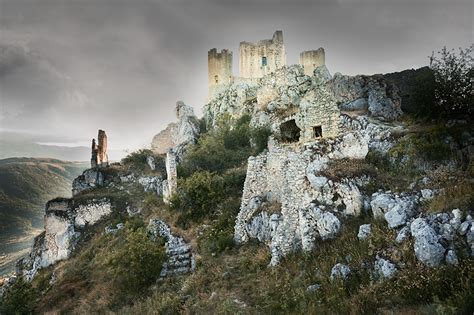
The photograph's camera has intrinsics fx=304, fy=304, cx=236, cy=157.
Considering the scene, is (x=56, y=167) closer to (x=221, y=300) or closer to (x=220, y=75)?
(x=220, y=75)

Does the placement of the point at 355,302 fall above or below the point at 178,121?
below

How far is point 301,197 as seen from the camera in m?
10.7

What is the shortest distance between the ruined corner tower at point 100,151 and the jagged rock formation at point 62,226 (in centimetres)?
950

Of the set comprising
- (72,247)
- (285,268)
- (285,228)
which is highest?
(285,228)

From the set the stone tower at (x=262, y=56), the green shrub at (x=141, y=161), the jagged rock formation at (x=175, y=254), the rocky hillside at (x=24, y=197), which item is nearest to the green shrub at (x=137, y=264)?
the jagged rock formation at (x=175, y=254)

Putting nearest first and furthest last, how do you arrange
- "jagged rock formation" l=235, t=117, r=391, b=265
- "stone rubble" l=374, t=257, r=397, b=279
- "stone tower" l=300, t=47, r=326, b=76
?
"stone rubble" l=374, t=257, r=397, b=279
"jagged rock formation" l=235, t=117, r=391, b=265
"stone tower" l=300, t=47, r=326, b=76

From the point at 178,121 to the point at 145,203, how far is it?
60.9 ft

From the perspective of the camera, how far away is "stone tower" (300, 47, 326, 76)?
1668 inches

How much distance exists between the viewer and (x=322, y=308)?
21.7 ft

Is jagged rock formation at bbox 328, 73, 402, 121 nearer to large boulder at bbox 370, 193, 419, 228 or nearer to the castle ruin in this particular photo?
the castle ruin

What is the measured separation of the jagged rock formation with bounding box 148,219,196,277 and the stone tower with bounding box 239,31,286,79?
30.9 metres

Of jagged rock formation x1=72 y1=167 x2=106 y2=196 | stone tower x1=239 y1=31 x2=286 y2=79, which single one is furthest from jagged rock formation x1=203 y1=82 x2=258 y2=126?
jagged rock formation x1=72 y1=167 x2=106 y2=196

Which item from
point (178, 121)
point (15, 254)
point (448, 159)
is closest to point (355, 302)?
point (448, 159)

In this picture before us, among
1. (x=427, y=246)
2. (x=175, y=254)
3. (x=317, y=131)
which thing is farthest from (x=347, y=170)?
(x=175, y=254)
